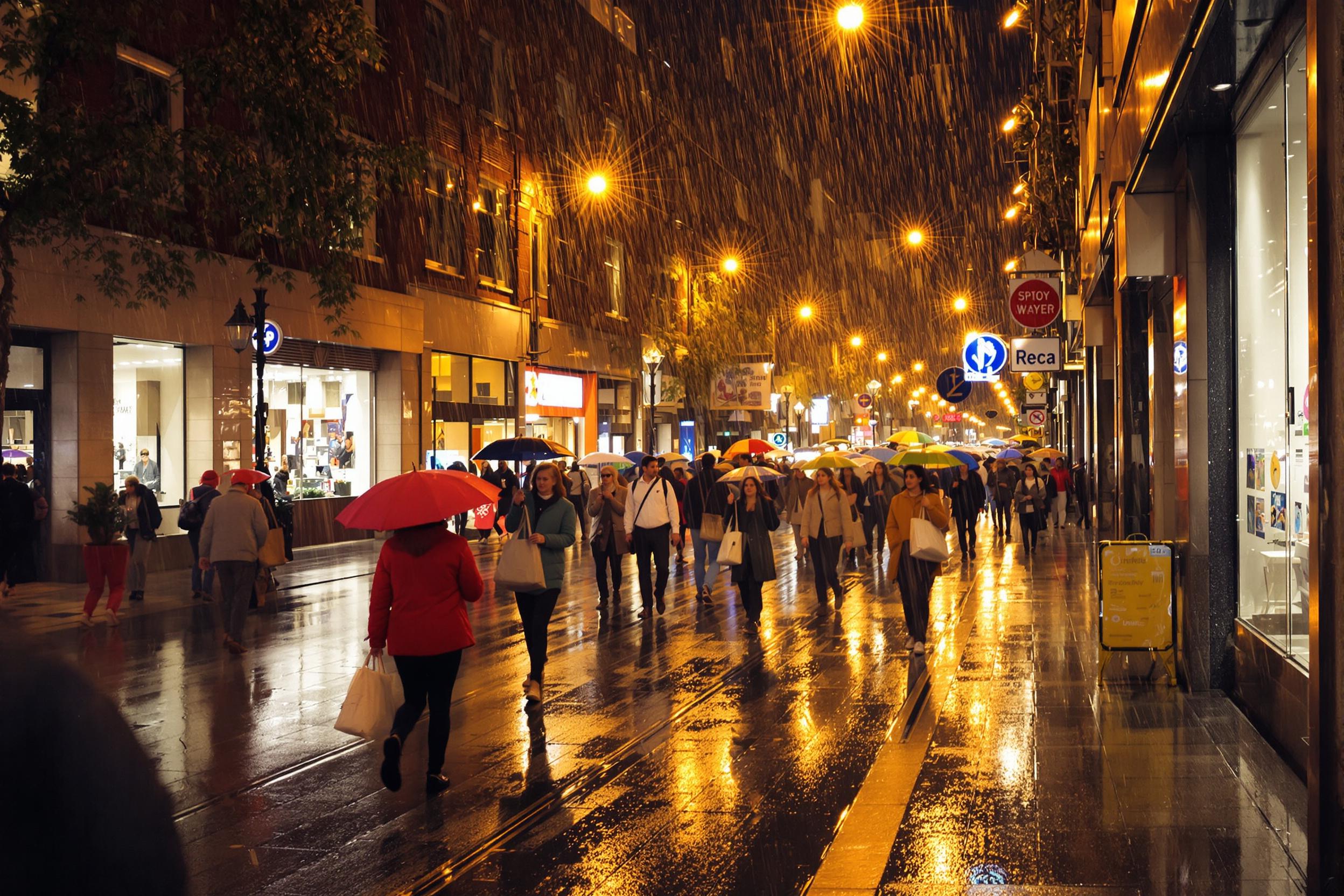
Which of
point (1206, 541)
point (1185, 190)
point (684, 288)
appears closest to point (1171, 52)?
point (1185, 190)

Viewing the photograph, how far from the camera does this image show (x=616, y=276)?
152 ft

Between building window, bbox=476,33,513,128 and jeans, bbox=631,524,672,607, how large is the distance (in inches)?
833

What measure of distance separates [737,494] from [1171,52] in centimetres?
764

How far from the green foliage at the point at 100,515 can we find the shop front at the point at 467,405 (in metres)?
14.7

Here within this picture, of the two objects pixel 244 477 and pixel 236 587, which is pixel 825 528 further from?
pixel 236 587

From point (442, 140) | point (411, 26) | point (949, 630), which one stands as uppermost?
point (411, 26)

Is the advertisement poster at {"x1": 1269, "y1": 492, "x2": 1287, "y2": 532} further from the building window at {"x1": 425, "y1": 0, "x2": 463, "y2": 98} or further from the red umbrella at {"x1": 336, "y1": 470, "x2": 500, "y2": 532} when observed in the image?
the building window at {"x1": 425, "y1": 0, "x2": 463, "y2": 98}

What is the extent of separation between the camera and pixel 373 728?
24.1ft

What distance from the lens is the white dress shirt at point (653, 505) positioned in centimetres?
1675

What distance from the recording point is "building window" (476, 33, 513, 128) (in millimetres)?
35250

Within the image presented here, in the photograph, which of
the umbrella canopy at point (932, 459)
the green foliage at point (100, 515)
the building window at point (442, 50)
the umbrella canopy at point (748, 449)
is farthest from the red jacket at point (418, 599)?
the building window at point (442, 50)

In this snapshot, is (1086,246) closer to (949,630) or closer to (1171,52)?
(949,630)

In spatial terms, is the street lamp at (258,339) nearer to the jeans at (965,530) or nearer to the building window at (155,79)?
the building window at (155,79)

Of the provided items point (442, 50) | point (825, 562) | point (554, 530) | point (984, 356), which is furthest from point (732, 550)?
point (442, 50)
